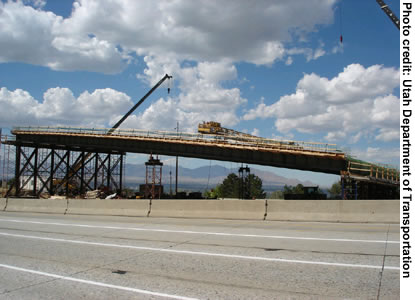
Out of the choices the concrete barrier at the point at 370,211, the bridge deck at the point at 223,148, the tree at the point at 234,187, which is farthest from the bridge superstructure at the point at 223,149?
the tree at the point at 234,187

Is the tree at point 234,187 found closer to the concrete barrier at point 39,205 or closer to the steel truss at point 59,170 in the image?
the steel truss at point 59,170

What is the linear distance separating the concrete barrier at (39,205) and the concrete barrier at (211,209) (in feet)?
25.3

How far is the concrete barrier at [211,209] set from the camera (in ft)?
56.2

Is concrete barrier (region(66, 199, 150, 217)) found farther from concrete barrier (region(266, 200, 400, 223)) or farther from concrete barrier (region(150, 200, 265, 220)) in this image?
concrete barrier (region(266, 200, 400, 223))

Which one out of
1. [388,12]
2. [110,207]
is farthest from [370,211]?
[388,12]

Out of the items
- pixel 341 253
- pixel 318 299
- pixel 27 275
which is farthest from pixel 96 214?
pixel 318 299

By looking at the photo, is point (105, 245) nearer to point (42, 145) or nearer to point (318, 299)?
point (318, 299)

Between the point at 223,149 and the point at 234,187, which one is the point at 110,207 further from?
the point at 234,187

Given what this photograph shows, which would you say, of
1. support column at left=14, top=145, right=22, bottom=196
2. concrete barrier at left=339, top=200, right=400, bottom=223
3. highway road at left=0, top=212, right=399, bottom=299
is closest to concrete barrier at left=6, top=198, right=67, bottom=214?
highway road at left=0, top=212, right=399, bottom=299

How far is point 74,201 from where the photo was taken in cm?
2381

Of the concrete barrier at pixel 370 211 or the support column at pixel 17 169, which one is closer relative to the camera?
the concrete barrier at pixel 370 211

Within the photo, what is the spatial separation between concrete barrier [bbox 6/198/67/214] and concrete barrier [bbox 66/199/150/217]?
89 centimetres

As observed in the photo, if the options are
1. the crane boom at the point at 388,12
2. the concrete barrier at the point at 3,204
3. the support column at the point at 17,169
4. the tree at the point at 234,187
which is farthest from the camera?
the tree at the point at 234,187

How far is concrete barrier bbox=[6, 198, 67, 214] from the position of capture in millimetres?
24438
